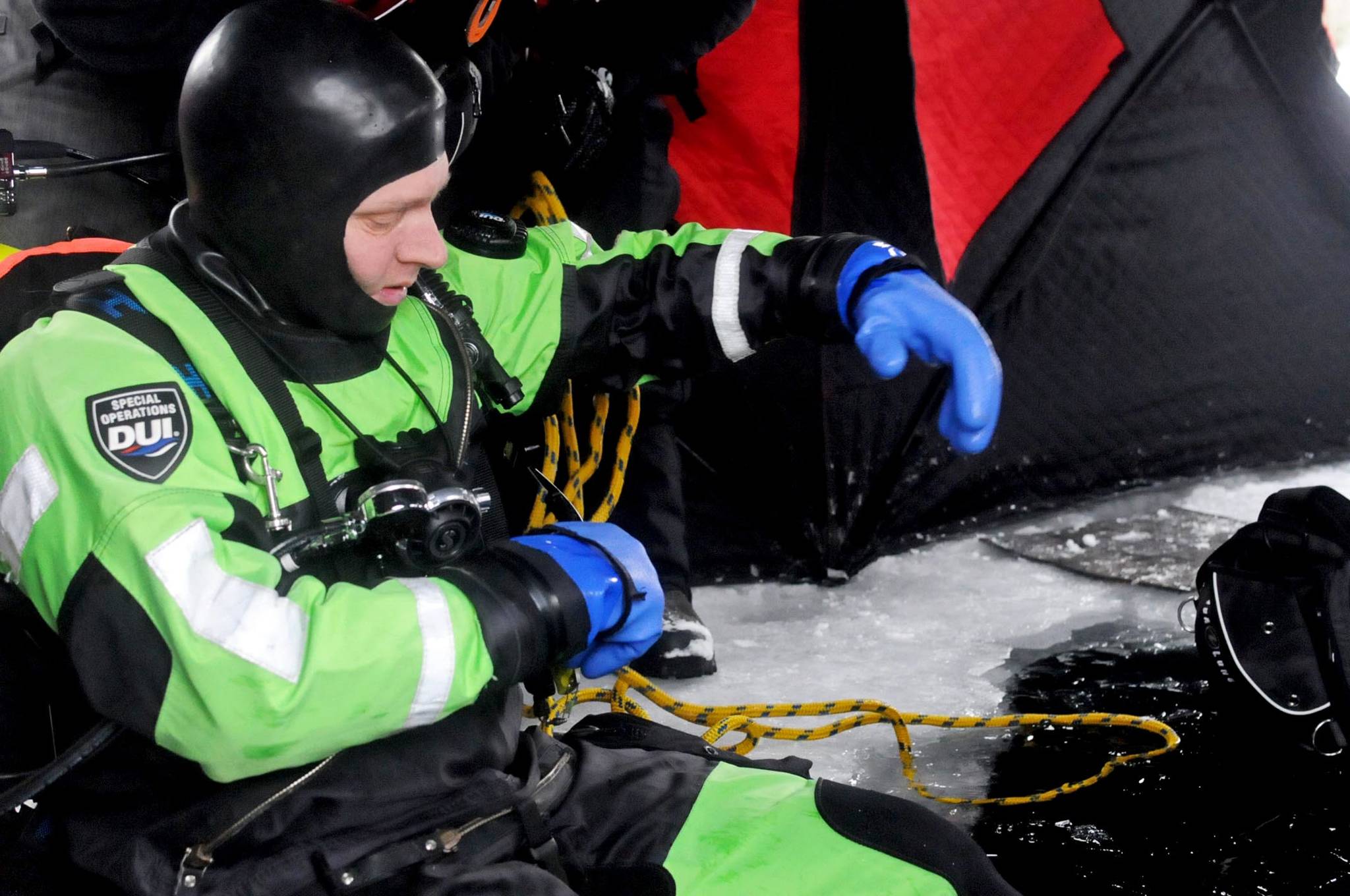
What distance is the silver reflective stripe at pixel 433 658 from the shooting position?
1198mm

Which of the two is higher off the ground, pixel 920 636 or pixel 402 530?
pixel 402 530

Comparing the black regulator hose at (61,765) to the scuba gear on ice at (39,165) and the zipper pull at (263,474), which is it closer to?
the zipper pull at (263,474)

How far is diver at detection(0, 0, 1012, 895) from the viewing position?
1149 mm

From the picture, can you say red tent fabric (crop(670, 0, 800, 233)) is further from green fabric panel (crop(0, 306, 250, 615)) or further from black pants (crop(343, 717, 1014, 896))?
green fabric panel (crop(0, 306, 250, 615))

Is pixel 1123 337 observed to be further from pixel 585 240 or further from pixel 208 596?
pixel 208 596

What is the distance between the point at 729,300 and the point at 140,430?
2.29ft

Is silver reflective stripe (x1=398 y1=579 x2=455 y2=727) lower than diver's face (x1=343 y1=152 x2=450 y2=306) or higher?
lower

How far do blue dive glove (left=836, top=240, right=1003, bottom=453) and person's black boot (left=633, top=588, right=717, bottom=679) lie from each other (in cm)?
87

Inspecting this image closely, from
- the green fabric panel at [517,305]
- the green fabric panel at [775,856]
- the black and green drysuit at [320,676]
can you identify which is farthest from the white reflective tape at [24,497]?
the green fabric panel at [775,856]

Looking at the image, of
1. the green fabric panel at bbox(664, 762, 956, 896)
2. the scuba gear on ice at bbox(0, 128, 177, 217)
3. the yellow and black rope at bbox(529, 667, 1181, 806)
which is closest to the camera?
the green fabric panel at bbox(664, 762, 956, 896)

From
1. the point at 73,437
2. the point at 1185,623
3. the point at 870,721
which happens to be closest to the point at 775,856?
the point at 870,721

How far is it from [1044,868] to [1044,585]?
1082mm

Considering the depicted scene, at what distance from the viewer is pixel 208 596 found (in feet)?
3.69

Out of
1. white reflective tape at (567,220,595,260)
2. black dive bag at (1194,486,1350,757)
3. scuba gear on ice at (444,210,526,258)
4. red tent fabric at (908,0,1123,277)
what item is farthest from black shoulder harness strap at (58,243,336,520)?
red tent fabric at (908,0,1123,277)
